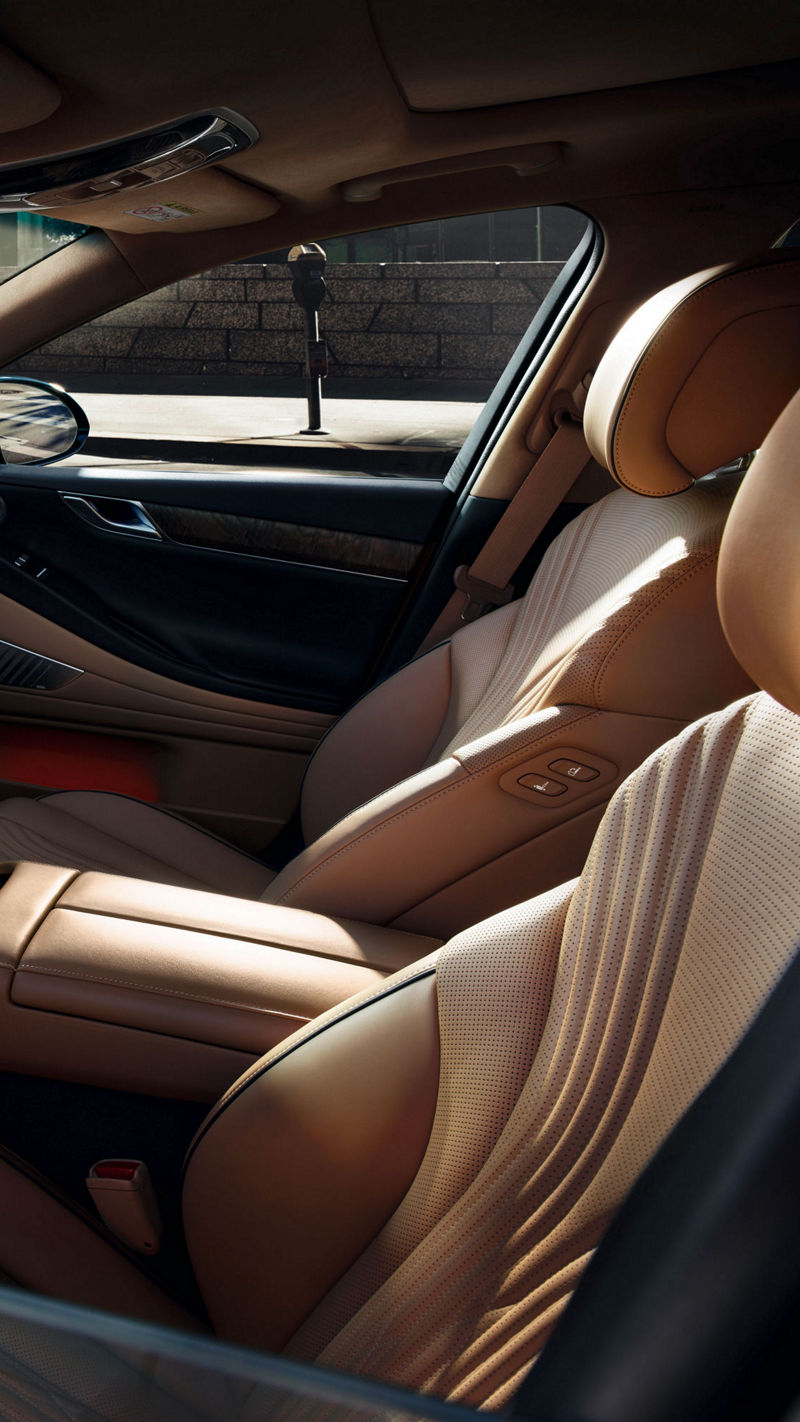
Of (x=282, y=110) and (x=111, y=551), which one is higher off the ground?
(x=282, y=110)

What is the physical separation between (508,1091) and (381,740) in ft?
3.34

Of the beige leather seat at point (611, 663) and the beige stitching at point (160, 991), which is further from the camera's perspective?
the beige leather seat at point (611, 663)

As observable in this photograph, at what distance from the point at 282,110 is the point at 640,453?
2.14 ft

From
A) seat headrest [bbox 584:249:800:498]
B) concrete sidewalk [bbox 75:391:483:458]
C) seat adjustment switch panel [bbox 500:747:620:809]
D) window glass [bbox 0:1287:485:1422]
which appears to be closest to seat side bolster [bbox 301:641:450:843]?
seat adjustment switch panel [bbox 500:747:620:809]

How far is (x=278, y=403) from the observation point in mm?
→ 2586

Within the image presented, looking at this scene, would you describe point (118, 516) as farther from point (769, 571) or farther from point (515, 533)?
point (769, 571)

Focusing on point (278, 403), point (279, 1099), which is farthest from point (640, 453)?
point (278, 403)

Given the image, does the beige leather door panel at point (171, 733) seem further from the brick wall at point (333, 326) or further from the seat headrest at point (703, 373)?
the seat headrest at point (703, 373)

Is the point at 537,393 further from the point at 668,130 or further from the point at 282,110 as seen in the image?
the point at 282,110

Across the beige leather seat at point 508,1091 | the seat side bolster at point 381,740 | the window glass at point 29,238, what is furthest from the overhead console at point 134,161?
the beige leather seat at point 508,1091

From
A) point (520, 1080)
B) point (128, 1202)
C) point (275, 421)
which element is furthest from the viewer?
point (275, 421)

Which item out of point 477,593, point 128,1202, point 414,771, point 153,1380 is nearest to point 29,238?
point 477,593

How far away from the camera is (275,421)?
2.53m

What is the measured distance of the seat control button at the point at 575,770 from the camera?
134 cm
